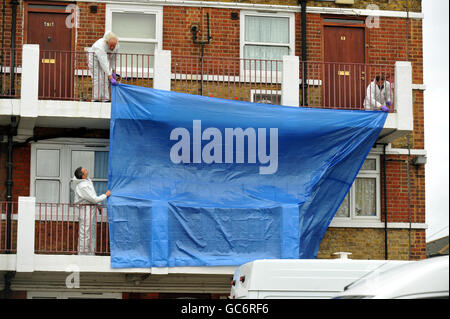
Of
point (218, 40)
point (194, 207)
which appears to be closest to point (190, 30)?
point (218, 40)

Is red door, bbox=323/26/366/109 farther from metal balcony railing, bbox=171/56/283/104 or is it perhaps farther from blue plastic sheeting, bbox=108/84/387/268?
blue plastic sheeting, bbox=108/84/387/268

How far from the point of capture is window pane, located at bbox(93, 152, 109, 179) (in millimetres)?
21391

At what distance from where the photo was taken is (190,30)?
22.1 metres

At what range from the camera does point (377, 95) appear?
21344 millimetres

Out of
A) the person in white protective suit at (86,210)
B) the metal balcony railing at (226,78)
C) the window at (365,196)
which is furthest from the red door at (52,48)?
the window at (365,196)

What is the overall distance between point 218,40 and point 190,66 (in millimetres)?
972

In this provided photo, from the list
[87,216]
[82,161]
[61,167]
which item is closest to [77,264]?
[87,216]

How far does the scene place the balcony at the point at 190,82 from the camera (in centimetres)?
1984

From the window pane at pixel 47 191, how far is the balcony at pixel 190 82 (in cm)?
120

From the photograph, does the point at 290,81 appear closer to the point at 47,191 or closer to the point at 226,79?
Result: the point at 226,79

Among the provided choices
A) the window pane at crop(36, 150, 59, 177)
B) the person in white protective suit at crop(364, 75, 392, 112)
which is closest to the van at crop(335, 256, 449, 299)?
the person in white protective suit at crop(364, 75, 392, 112)

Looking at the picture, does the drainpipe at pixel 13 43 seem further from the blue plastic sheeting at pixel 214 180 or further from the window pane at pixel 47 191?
the blue plastic sheeting at pixel 214 180
